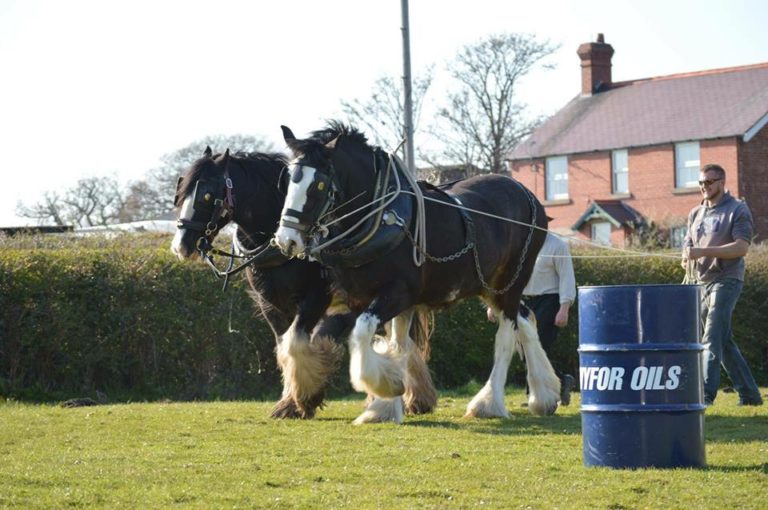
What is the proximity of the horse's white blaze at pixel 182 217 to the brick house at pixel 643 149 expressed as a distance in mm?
31394

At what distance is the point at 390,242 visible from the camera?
9281 mm

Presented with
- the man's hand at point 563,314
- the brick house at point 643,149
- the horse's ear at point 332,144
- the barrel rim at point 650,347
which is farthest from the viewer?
the brick house at point 643,149

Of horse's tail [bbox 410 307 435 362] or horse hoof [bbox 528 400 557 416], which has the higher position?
horse's tail [bbox 410 307 435 362]

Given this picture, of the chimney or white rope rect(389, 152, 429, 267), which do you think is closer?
white rope rect(389, 152, 429, 267)

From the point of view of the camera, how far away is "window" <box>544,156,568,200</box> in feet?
155

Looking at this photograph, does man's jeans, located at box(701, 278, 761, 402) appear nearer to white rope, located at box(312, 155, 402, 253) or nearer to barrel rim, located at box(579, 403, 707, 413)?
white rope, located at box(312, 155, 402, 253)

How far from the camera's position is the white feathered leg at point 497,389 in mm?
10766

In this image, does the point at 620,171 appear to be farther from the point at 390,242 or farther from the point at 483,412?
the point at 390,242

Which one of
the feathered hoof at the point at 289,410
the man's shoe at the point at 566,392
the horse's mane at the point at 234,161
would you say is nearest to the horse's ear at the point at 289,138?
the horse's mane at the point at 234,161

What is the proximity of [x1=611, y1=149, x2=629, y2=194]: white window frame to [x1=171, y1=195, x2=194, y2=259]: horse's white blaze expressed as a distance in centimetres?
3678

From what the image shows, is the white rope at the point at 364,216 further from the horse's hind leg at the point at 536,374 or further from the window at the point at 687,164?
the window at the point at 687,164

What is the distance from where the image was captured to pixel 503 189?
11.4m

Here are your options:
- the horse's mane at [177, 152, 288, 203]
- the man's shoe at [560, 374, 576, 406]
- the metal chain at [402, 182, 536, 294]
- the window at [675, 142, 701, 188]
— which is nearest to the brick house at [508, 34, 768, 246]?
the window at [675, 142, 701, 188]

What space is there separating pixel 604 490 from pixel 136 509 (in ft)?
8.35
